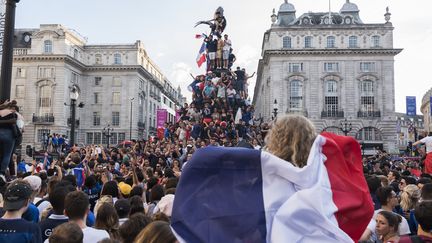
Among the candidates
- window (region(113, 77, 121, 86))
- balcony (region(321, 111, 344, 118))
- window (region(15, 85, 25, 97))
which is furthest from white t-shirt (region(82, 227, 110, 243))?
window (region(113, 77, 121, 86))

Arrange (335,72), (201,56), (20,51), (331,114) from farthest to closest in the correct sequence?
(20,51), (335,72), (331,114), (201,56)

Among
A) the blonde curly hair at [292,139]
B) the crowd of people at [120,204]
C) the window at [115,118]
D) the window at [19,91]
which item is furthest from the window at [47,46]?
the blonde curly hair at [292,139]

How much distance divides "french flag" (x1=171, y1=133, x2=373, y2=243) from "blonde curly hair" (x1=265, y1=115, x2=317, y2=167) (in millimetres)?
80

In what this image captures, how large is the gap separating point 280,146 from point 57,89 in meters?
67.0

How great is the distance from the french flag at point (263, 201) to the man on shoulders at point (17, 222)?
2.39 m

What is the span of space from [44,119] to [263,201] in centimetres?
6783

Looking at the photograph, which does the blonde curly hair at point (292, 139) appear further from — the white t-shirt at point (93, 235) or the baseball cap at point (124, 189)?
the baseball cap at point (124, 189)

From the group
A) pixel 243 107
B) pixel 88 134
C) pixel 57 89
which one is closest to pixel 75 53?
pixel 57 89

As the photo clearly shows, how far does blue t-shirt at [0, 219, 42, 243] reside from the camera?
14.3ft

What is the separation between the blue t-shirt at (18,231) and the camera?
4352mm

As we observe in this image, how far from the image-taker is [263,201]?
277cm

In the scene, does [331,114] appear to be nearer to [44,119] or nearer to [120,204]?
[44,119]

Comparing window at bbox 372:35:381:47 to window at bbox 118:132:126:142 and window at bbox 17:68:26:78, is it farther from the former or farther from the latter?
window at bbox 17:68:26:78

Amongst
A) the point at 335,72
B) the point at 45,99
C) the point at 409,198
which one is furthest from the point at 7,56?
the point at 335,72
